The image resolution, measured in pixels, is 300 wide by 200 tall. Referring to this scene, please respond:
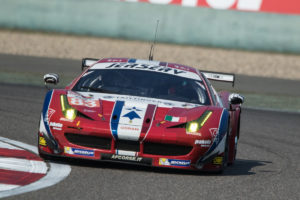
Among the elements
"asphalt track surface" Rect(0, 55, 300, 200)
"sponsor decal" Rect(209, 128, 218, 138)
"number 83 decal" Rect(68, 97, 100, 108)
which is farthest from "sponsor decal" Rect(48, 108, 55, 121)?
"sponsor decal" Rect(209, 128, 218, 138)

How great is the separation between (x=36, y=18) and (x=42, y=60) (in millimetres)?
1571

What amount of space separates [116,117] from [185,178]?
2.61 ft

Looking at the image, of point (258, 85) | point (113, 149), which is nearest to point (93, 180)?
point (113, 149)

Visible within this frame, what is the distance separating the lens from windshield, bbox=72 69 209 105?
7.85 m

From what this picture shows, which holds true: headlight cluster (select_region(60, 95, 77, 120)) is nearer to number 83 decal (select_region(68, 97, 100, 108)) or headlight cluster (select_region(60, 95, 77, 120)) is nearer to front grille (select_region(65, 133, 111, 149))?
number 83 decal (select_region(68, 97, 100, 108))

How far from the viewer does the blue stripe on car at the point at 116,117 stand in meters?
6.75

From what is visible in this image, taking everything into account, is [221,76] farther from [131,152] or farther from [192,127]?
[131,152]

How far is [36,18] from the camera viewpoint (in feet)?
72.1

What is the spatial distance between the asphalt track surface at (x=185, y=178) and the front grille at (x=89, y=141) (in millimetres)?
217

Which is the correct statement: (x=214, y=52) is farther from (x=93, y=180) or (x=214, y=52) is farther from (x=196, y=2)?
(x=93, y=180)

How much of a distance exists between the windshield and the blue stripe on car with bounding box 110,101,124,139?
61cm

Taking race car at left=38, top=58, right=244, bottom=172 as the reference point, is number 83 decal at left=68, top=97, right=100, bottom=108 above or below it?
above

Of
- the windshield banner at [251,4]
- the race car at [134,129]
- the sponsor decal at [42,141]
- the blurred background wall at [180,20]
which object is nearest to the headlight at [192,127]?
the race car at [134,129]

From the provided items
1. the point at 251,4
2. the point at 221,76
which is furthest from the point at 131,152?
the point at 251,4
